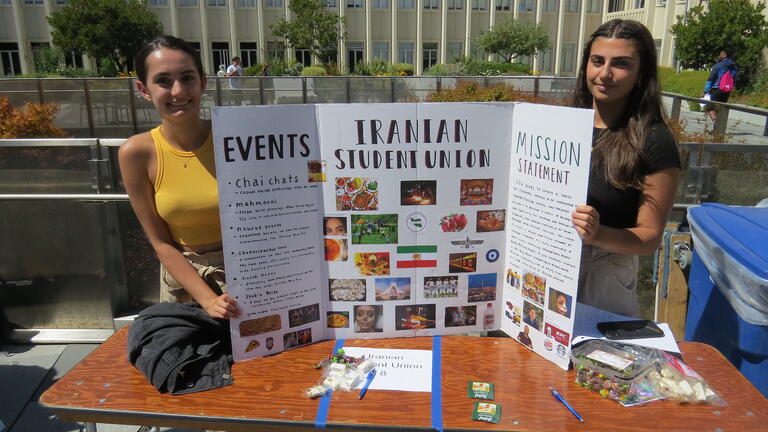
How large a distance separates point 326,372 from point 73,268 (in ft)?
10.1

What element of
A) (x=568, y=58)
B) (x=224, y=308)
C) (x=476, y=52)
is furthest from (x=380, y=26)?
(x=224, y=308)

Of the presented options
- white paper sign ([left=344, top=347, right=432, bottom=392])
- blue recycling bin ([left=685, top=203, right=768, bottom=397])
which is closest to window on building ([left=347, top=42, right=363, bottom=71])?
blue recycling bin ([left=685, top=203, right=768, bottom=397])

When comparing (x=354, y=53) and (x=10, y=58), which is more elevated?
(x=354, y=53)

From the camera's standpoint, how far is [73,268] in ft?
13.7

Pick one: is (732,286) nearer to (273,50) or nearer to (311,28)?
(311,28)

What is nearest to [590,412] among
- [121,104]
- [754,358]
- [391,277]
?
[391,277]

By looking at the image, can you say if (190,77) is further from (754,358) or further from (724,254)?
(754,358)

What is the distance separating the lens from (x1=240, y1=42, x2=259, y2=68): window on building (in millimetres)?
48250

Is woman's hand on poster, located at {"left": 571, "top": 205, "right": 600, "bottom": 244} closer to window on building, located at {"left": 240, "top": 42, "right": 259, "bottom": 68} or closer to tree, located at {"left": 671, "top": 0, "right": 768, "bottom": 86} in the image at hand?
tree, located at {"left": 671, "top": 0, "right": 768, "bottom": 86}

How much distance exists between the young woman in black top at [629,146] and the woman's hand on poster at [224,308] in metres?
1.28

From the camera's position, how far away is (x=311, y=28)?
41.4 metres

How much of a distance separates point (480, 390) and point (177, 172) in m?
1.39

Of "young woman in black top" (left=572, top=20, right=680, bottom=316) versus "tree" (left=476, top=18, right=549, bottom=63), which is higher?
"tree" (left=476, top=18, right=549, bottom=63)

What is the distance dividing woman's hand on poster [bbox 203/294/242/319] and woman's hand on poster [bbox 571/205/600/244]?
4.10 feet
